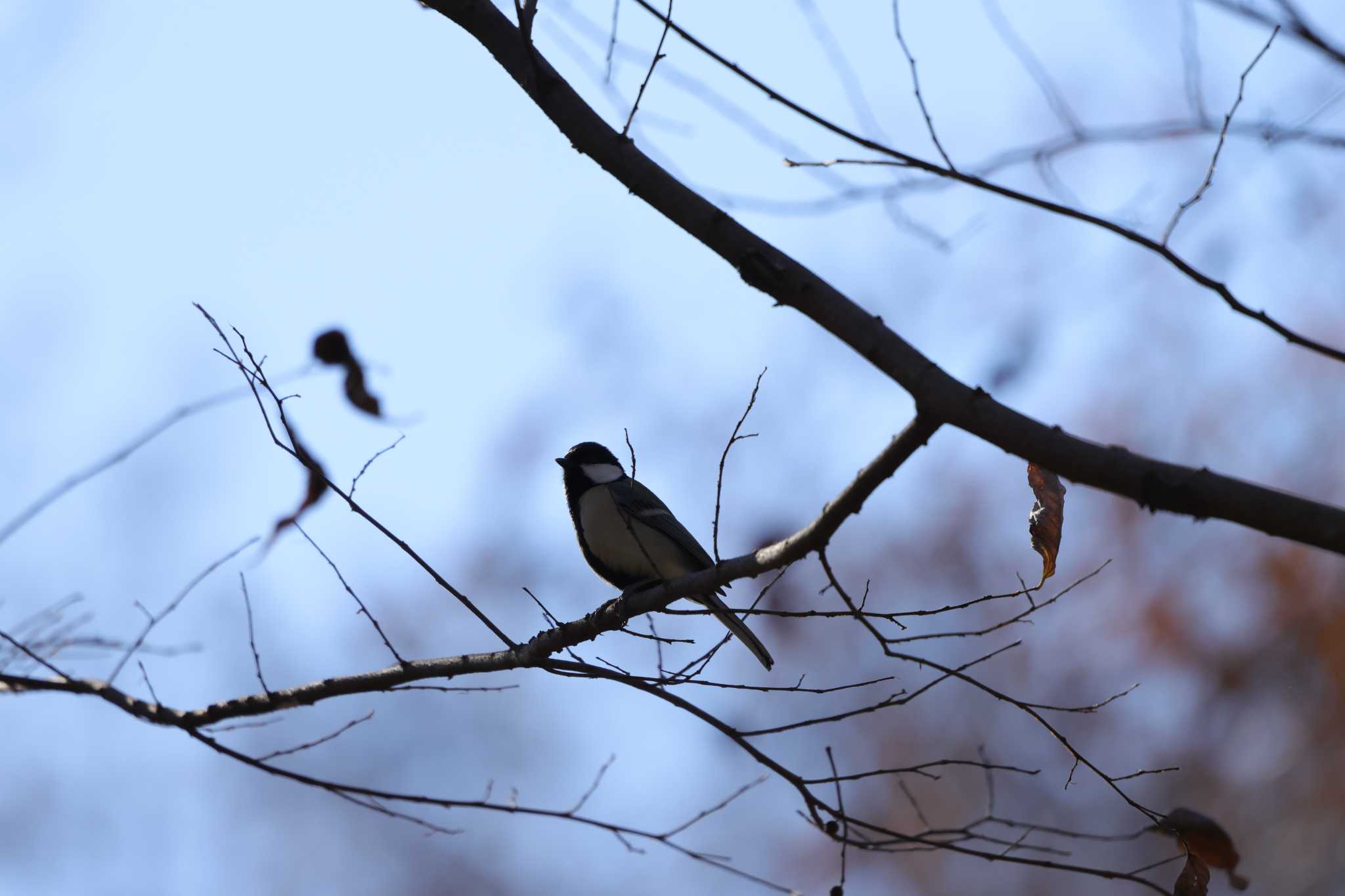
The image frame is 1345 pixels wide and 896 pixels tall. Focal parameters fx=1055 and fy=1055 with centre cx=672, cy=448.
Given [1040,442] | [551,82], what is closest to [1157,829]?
[1040,442]

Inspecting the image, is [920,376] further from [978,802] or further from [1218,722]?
[1218,722]

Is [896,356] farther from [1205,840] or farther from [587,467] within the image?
[587,467]

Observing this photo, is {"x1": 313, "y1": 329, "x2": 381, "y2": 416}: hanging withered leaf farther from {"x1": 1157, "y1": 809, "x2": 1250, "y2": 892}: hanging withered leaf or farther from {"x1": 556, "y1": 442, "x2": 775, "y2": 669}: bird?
{"x1": 1157, "y1": 809, "x2": 1250, "y2": 892}: hanging withered leaf

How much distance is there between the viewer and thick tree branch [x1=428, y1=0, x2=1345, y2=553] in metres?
1.84

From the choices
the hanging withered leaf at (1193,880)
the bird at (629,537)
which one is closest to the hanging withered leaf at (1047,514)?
the hanging withered leaf at (1193,880)

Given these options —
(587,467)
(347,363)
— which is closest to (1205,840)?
(347,363)

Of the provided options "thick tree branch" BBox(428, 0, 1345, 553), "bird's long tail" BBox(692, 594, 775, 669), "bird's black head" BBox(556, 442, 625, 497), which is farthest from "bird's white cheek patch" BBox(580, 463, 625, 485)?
"thick tree branch" BBox(428, 0, 1345, 553)

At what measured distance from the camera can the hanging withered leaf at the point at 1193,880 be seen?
9.11 ft

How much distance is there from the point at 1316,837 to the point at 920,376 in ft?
33.0

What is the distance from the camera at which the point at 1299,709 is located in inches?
440

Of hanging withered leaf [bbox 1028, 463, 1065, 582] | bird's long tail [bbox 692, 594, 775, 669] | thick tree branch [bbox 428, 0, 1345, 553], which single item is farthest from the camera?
bird's long tail [bbox 692, 594, 775, 669]

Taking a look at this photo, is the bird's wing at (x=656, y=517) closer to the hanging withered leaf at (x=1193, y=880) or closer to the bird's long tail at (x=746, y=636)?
the bird's long tail at (x=746, y=636)

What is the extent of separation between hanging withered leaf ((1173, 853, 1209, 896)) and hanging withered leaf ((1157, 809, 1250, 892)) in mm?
22

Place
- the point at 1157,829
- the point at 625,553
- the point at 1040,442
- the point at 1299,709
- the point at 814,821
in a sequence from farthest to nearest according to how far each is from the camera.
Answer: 1. the point at 1299,709
2. the point at 625,553
3. the point at 814,821
4. the point at 1157,829
5. the point at 1040,442
